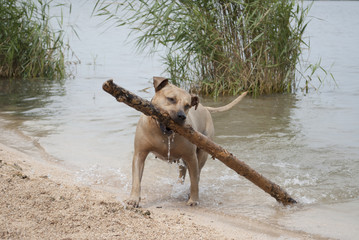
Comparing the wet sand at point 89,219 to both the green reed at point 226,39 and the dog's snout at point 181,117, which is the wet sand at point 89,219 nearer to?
the dog's snout at point 181,117

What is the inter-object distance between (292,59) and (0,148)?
5.96 m

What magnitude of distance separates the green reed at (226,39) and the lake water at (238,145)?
0.44 m

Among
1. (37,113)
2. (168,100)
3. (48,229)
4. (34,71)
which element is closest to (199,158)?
(168,100)

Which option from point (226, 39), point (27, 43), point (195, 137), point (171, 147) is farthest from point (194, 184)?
point (27, 43)

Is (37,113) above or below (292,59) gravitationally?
below

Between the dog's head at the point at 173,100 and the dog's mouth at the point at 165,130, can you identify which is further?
the dog's mouth at the point at 165,130

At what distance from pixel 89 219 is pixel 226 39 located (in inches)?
258

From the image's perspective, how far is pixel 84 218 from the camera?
3695mm

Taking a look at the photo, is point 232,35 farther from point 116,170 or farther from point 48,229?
point 48,229

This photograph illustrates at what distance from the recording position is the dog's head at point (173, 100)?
4.22m

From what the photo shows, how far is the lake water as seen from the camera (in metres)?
4.96

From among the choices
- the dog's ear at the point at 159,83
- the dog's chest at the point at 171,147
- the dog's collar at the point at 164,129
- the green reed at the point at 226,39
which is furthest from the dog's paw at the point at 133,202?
the green reed at the point at 226,39

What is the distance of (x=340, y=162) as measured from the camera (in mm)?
6543

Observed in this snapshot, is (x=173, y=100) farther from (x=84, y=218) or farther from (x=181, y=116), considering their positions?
(x=84, y=218)
